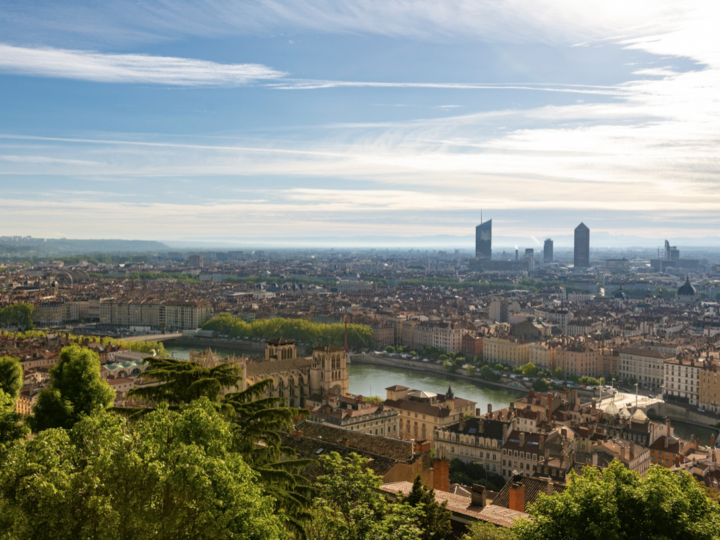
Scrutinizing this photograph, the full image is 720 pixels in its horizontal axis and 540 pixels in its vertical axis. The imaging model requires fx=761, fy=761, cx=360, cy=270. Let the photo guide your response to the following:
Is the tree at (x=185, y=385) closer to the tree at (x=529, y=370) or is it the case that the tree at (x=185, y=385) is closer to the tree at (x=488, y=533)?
the tree at (x=488, y=533)

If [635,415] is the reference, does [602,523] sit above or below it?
above

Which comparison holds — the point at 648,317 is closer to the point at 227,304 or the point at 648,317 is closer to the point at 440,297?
the point at 440,297

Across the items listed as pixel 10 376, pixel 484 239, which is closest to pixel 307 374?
pixel 10 376

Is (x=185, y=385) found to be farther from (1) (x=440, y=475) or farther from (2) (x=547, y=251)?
(2) (x=547, y=251)

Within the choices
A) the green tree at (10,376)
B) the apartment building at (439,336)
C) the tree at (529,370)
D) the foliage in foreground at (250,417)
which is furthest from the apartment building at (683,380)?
the foliage in foreground at (250,417)

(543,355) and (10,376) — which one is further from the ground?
(10,376)

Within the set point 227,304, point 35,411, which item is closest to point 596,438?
point 35,411

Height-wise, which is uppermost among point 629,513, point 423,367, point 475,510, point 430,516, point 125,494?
point 125,494
